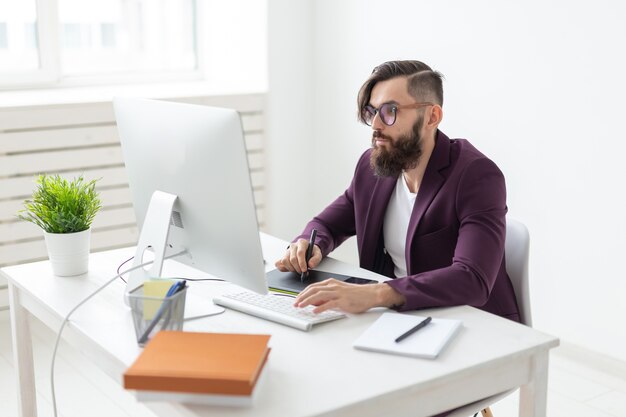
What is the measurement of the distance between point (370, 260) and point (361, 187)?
8.6 inches

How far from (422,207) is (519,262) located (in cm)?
29

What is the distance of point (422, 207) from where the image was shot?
90.5 inches

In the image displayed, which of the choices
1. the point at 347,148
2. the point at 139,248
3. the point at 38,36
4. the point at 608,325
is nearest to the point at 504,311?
the point at 139,248

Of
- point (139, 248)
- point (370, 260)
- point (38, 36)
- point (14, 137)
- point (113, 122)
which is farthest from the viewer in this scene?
point (38, 36)

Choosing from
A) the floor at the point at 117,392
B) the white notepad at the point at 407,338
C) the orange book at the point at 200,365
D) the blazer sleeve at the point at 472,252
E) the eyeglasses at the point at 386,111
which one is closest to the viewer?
the orange book at the point at 200,365

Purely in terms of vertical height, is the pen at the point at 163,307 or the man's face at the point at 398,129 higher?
the man's face at the point at 398,129

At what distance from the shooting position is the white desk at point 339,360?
1.55 meters

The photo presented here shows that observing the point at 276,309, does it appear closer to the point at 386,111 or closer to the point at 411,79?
the point at 386,111

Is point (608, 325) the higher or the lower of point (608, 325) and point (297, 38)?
the lower

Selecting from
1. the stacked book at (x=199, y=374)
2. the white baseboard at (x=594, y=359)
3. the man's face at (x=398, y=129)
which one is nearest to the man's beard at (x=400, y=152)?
the man's face at (x=398, y=129)

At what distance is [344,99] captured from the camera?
4.30 meters

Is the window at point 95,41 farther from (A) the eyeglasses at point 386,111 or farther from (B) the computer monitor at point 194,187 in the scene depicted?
(A) the eyeglasses at point 386,111

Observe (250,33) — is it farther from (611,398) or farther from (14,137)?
(611,398)

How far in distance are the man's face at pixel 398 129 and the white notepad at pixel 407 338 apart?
1.82 ft
